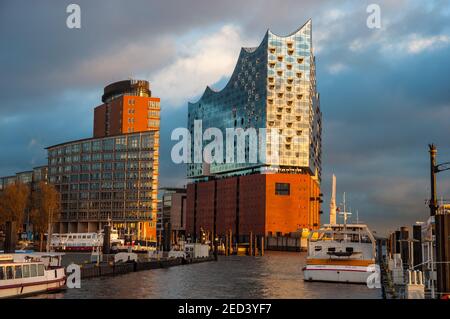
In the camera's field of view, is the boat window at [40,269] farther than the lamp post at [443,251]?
Yes

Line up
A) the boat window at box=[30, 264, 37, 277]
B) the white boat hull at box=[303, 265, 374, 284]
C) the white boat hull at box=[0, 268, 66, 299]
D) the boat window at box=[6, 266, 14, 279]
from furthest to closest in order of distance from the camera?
the white boat hull at box=[303, 265, 374, 284] < the boat window at box=[30, 264, 37, 277] < the boat window at box=[6, 266, 14, 279] < the white boat hull at box=[0, 268, 66, 299]

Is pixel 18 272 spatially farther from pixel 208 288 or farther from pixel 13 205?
pixel 13 205

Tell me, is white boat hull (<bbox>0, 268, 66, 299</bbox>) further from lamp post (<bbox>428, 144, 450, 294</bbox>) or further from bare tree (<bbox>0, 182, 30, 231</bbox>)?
bare tree (<bbox>0, 182, 30, 231</bbox>)

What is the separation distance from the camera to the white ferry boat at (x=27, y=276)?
4394 cm

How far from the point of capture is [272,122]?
194 metres

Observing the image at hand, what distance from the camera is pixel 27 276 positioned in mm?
46719

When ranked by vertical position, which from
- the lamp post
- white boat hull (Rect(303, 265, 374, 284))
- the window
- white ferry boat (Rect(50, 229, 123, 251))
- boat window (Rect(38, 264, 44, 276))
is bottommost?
white ferry boat (Rect(50, 229, 123, 251))

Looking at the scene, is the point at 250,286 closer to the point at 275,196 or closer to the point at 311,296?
the point at 311,296

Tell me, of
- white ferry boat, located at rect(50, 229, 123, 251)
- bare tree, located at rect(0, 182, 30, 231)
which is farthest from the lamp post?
bare tree, located at rect(0, 182, 30, 231)

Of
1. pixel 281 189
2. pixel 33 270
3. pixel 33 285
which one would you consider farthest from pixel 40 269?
pixel 281 189

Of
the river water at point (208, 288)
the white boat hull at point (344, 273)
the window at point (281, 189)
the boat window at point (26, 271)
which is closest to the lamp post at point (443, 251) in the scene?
the river water at point (208, 288)

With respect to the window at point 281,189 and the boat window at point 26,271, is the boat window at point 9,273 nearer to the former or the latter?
the boat window at point 26,271

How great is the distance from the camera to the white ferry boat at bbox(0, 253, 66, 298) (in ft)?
144
